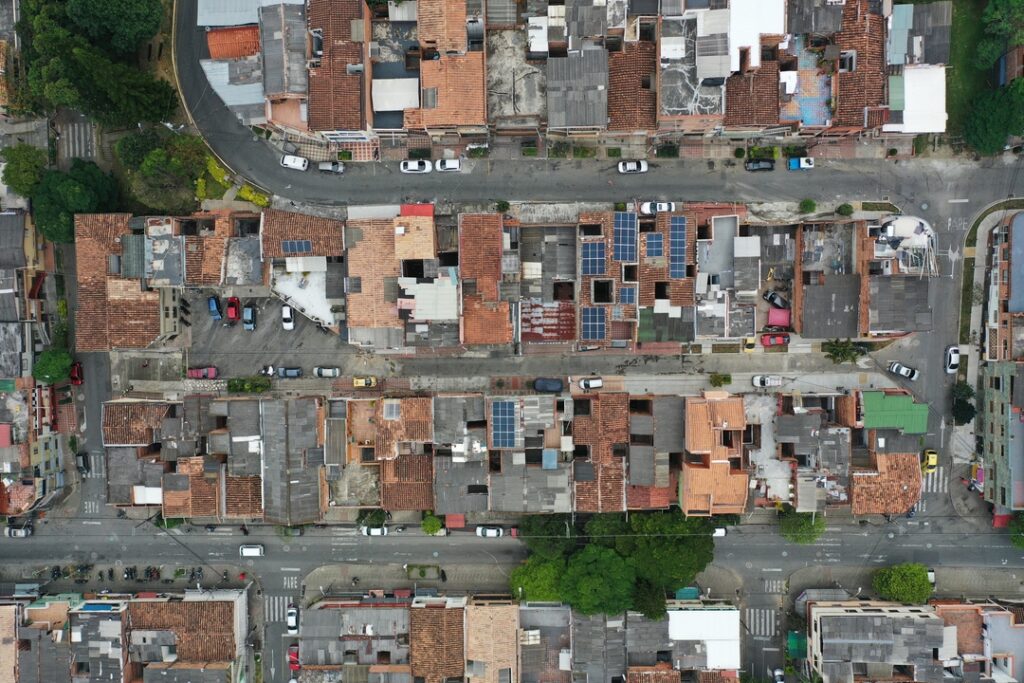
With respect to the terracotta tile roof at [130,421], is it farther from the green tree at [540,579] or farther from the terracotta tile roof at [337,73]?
the green tree at [540,579]

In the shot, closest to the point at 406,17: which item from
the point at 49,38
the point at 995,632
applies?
the point at 49,38

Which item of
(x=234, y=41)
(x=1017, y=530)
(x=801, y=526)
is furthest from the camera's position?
(x=1017, y=530)

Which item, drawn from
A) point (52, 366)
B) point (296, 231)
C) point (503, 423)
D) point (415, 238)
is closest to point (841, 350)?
point (503, 423)

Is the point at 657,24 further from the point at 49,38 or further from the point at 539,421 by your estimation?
the point at 49,38

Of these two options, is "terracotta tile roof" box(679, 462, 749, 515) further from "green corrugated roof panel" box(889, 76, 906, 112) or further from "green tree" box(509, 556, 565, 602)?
"green corrugated roof panel" box(889, 76, 906, 112)

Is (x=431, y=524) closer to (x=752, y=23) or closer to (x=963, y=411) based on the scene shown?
(x=963, y=411)

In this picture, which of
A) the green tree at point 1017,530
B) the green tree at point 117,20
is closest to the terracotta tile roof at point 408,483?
the green tree at point 117,20
